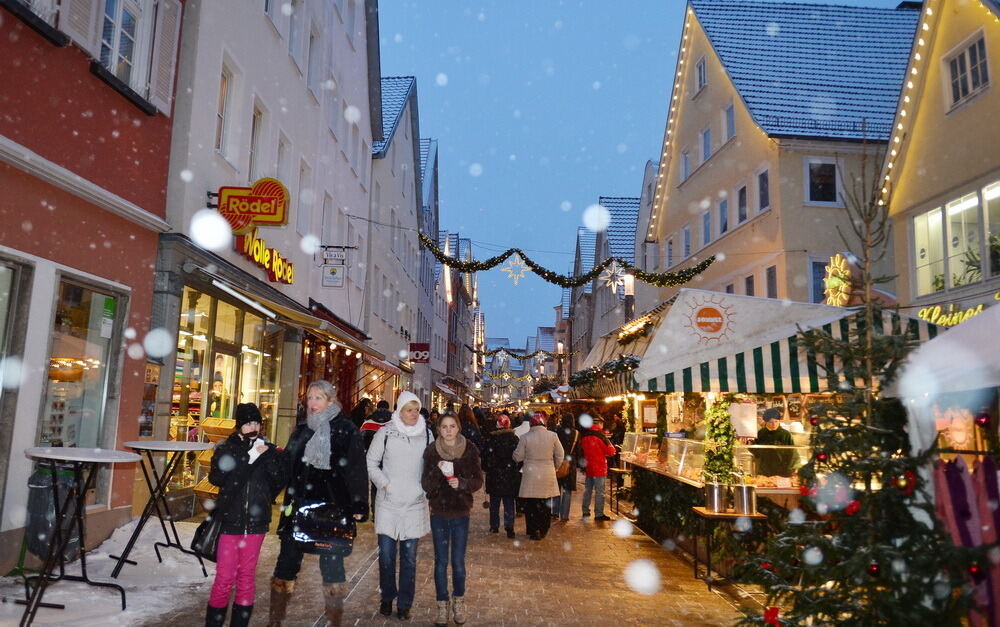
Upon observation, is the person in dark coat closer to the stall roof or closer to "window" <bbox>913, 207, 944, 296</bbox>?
the stall roof

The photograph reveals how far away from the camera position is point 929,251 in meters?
13.6

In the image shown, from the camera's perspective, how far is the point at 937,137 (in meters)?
13.3

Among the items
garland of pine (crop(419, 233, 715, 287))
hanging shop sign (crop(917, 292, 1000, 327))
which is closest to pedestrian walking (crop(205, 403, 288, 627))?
hanging shop sign (crop(917, 292, 1000, 327))

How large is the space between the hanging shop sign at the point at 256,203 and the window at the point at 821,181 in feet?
39.0

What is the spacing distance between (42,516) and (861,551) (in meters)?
→ 6.76

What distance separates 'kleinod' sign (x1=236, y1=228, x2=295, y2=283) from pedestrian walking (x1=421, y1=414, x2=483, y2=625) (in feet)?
22.1

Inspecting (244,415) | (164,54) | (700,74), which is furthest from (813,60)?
(244,415)

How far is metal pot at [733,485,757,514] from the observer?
8.71 m

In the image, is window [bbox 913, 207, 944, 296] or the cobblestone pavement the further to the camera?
window [bbox 913, 207, 944, 296]

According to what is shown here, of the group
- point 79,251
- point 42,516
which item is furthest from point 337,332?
point 42,516

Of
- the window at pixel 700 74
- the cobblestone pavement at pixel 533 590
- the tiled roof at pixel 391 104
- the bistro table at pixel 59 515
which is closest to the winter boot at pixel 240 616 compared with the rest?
the cobblestone pavement at pixel 533 590

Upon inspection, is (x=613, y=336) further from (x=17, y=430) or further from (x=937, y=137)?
(x=17, y=430)

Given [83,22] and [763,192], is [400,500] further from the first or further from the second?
[763,192]

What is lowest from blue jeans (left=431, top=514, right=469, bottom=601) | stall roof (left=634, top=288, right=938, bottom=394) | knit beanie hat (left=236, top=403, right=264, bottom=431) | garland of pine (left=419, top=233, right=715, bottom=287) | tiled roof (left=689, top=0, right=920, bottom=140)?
blue jeans (left=431, top=514, right=469, bottom=601)
